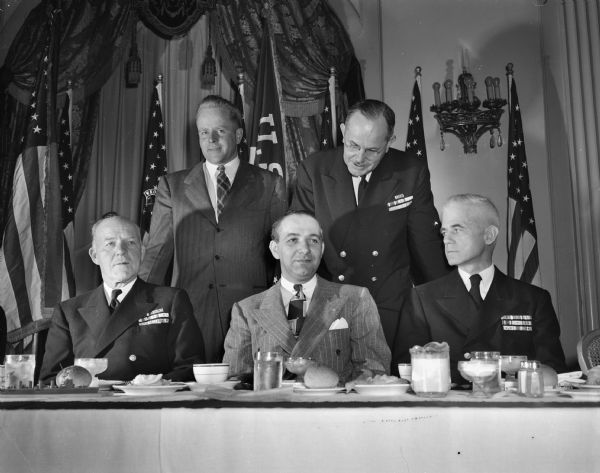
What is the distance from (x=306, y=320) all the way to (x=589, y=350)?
1230mm

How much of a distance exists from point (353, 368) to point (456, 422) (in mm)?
1187

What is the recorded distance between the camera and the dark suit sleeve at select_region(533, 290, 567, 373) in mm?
2873

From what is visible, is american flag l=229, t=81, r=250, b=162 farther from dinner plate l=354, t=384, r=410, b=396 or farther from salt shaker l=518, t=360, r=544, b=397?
salt shaker l=518, t=360, r=544, b=397

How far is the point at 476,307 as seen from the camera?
301cm

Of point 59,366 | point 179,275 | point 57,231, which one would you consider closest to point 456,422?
point 59,366

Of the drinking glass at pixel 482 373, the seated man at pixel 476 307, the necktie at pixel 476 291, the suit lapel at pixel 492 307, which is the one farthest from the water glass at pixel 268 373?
the necktie at pixel 476 291

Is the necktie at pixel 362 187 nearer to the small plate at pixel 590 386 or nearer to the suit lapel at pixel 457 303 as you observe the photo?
the suit lapel at pixel 457 303

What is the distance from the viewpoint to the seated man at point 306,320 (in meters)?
2.77

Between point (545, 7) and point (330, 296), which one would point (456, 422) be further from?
point (545, 7)

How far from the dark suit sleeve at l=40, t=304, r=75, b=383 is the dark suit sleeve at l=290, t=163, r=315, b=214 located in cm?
117

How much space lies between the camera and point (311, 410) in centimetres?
166

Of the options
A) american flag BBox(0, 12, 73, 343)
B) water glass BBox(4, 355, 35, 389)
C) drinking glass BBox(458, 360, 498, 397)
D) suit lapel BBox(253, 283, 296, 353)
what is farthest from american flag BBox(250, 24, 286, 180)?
drinking glass BBox(458, 360, 498, 397)

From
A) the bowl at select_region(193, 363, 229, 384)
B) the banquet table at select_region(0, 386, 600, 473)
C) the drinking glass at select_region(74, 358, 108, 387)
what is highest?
the drinking glass at select_region(74, 358, 108, 387)

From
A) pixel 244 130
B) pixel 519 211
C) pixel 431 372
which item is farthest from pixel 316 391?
pixel 244 130
